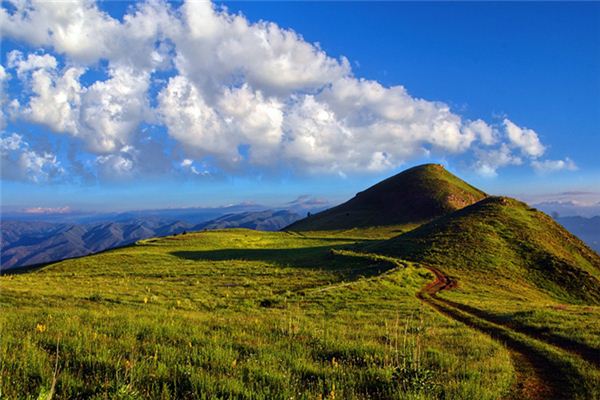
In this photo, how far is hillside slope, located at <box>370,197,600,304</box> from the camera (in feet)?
130

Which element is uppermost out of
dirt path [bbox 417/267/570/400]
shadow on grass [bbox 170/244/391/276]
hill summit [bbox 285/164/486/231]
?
hill summit [bbox 285/164/486/231]

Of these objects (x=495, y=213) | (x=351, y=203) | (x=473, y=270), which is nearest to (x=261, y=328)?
(x=473, y=270)

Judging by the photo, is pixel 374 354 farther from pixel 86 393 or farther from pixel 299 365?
pixel 86 393

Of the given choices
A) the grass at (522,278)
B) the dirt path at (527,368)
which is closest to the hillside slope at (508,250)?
the grass at (522,278)

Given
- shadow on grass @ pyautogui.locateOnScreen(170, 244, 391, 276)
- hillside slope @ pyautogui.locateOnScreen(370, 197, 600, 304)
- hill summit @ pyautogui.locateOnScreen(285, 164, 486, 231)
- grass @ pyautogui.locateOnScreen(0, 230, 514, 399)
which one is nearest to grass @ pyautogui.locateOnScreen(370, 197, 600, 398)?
hillside slope @ pyautogui.locateOnScreen(370, 197, 600, 304)

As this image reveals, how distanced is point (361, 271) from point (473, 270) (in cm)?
1260

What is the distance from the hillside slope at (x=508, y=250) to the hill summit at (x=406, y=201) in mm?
66451

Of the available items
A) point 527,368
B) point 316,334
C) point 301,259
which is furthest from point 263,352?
point 301,259

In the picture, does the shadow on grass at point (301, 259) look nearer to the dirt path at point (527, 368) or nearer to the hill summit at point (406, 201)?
the dirt path at point (527, 368)

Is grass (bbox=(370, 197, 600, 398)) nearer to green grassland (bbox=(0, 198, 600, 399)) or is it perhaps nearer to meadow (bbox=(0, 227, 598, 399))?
green grassland (bbox=(0, 198, 600, 399))

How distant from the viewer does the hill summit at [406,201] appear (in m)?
131

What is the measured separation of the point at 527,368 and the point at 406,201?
445ft

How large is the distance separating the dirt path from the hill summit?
356ft

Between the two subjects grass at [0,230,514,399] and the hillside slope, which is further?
the hillside slope
